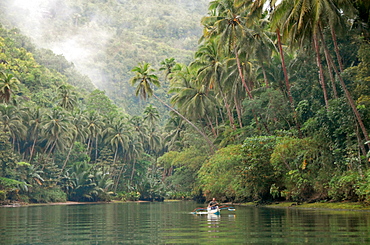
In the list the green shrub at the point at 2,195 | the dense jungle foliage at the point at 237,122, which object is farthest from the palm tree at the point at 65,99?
the green shrub at the point at 2,195

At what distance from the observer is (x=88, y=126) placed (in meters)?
84.7

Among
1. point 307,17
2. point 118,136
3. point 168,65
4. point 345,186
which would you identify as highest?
point 168,65

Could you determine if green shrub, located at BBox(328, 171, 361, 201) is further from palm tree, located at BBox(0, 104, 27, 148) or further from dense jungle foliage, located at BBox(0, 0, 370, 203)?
palm tree, located at BBox(0, 104, 27, 148)

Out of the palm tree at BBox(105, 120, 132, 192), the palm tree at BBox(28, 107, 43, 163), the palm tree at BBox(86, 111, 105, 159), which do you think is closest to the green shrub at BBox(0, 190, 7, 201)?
the palm tree at BBox(28, 107, 43, 163)

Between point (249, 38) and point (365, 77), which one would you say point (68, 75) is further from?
point (365, 77)

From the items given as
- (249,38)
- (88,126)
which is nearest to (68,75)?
(88,126)

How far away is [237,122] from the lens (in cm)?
5138

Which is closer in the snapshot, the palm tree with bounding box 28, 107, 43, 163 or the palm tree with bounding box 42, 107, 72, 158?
the palm tree with bounding box 42, 107, 72, 158

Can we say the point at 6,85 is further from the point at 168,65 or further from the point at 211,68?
the point at 211,68

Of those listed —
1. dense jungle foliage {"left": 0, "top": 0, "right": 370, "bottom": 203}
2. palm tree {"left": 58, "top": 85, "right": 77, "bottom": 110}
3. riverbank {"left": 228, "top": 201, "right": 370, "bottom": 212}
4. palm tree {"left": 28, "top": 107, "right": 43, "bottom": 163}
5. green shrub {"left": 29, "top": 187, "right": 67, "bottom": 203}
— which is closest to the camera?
riverbank {"left": 228, "top": 201, "right": 370, "bottom": 212}

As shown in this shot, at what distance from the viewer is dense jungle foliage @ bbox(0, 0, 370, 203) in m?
27.0

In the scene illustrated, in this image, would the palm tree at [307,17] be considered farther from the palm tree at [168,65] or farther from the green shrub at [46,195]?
the green shrub at [46,195]

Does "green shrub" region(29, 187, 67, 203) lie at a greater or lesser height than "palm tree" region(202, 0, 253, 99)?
lesser

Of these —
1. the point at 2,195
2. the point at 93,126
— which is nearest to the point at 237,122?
the point at 2,195
